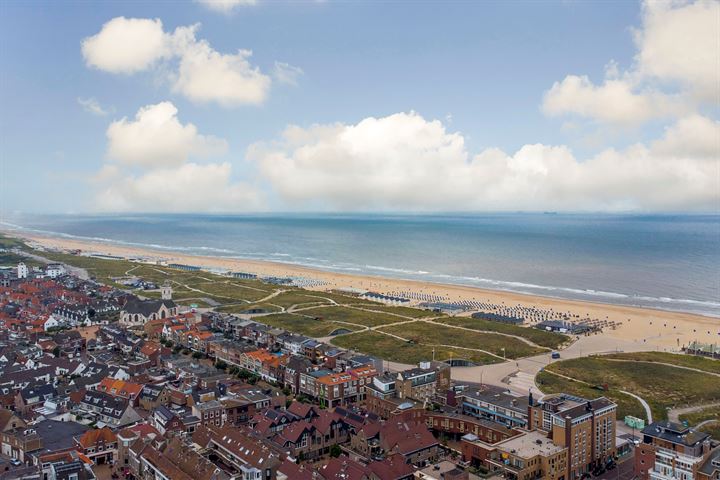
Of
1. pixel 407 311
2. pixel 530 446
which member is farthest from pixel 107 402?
pixel 407 311

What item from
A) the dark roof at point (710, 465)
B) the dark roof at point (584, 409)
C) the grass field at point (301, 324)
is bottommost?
the grass field at point (301, 324)

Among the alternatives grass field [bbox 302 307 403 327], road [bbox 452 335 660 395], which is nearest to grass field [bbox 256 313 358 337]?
grass field [bbox 302 307 403 327]

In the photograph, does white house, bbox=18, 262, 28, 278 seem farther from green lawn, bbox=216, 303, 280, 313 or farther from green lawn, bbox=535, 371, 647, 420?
green lawn, bbox=535, 371, 647, 420

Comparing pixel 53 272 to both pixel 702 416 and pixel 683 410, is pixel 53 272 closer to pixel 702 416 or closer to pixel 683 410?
pixel 683 410

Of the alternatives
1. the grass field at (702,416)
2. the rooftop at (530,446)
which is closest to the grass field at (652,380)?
the grass field at (702,416)

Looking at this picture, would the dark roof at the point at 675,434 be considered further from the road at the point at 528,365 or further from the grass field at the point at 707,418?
the road at the point at 528,365

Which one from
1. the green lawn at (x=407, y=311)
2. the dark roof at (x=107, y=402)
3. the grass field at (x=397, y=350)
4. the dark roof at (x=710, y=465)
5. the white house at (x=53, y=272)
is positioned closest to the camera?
the dark roof at (x=710, y=465)

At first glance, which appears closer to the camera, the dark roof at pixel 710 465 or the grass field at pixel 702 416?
the dark roof at pixel 710 465

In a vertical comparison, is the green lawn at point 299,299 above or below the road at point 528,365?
above

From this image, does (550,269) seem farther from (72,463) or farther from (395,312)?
(72,463)
